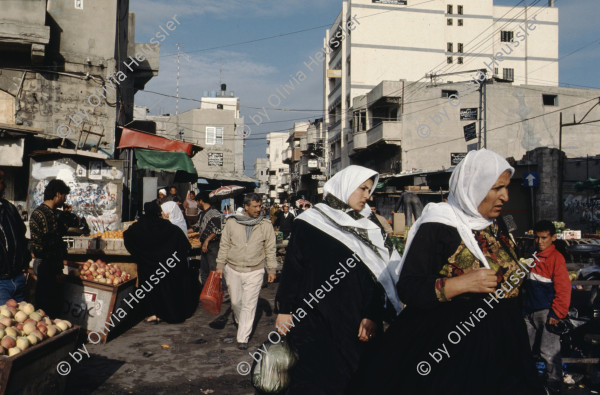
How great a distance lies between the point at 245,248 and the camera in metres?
7.07

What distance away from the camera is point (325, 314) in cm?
363

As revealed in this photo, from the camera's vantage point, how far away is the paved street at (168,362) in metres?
5.42

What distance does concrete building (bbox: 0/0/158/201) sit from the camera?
43.8 ft

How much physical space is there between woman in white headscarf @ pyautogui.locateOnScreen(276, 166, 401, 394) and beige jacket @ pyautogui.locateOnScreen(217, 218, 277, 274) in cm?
313

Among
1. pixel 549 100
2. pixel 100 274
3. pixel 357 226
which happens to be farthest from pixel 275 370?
pixel 549 100

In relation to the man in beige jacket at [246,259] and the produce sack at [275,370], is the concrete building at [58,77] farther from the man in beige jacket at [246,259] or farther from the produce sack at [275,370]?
the produce sack at [275,370]

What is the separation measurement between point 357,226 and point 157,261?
531cm

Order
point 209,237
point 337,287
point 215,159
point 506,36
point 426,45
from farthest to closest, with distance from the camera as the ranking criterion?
point 215,159
point 506,36
point 426,45
point 209,237
point 337,287

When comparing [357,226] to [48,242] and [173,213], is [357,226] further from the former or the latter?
[173,213]

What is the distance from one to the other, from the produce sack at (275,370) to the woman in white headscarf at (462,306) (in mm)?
925

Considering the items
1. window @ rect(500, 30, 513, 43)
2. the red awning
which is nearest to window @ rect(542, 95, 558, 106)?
window @ rect(500, 30, 513, 43)

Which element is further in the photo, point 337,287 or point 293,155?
point 293,155

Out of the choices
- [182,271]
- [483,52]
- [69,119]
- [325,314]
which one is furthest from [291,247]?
[483,52]

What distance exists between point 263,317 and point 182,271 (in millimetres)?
1595
